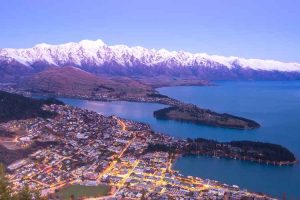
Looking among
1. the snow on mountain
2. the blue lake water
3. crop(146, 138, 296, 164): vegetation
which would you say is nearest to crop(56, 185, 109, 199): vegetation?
the blue lake water

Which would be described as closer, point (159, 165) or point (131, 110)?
point (159, 165)

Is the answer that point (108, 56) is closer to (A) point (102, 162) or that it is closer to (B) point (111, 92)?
(B) point (111, 92)

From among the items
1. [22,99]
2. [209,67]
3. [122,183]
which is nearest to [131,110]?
[22,99]

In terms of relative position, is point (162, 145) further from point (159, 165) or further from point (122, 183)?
point (122, 183)

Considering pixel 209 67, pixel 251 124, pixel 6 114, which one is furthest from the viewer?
pixel 209 67

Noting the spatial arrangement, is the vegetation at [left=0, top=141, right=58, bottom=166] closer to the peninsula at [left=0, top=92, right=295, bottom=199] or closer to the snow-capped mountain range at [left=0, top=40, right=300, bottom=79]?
the peninsula at [left=0, top=92, right=295, bottom=199]

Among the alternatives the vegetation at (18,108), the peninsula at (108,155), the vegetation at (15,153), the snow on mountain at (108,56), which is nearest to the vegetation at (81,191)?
the peninsula at (108,155)
